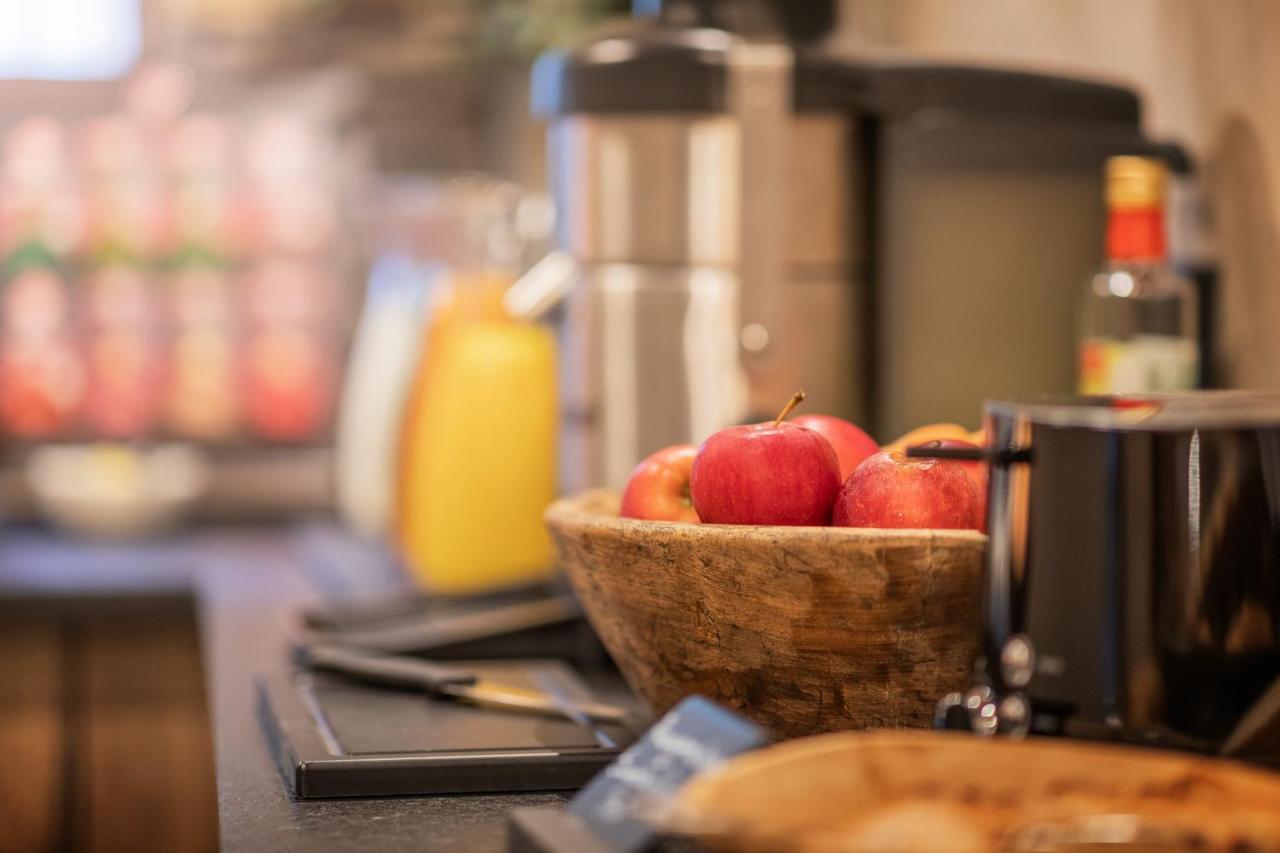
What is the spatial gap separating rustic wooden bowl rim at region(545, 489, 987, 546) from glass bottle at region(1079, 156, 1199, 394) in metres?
0.47

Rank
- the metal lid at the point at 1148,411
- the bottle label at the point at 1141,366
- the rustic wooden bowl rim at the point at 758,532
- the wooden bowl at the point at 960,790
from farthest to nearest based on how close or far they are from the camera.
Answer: the bottle label at the point at 1141,366
the rustic wooden bowl rim at the point at 758,532
the metal lid at the point at 1148,411
the wooden bowl at the point at 960,790

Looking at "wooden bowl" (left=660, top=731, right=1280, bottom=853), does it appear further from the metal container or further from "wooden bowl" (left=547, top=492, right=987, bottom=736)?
"wooden bowl" (left=547, top=492, right=987, bottom=736)

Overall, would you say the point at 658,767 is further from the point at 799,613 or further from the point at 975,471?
the point at 975,471

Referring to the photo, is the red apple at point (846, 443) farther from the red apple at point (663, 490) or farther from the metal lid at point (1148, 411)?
the metal lid at point (1148, 411)

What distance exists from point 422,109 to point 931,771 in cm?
243

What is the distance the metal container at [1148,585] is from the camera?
598mm

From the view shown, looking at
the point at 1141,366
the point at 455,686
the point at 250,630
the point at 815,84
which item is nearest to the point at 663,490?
the point at 455,686

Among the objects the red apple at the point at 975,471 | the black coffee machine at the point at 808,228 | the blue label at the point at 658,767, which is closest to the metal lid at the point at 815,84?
the black coffee machine at the point at 808,228

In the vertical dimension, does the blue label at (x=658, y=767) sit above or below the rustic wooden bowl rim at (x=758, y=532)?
below

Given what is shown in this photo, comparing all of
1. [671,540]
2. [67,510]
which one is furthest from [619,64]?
[67,510]

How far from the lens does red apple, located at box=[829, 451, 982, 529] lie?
779 millimetres

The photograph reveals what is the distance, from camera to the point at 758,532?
0.75 m

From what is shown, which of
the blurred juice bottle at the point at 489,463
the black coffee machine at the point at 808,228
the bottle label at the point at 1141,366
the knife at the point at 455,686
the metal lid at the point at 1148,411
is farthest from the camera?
the blurred juice bottle at the point at 489,463

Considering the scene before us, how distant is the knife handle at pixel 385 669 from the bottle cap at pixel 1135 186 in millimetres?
548
